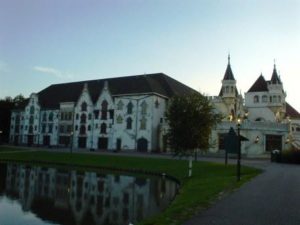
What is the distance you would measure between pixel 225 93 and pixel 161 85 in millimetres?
13727

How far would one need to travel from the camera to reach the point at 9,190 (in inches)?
1088

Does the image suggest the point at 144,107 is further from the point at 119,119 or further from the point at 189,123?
the point at 189,123

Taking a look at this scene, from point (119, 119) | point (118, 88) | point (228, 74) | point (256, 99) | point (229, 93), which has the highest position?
point (228, 74)

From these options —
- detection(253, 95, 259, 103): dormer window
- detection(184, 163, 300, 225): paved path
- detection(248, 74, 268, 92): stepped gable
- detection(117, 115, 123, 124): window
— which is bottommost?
detection(184, 163, 300, 225): paved path

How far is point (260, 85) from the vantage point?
88.6 meters

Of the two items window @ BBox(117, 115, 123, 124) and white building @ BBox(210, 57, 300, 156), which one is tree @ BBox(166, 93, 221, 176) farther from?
window @ BBox(117, 115, 123, 124)

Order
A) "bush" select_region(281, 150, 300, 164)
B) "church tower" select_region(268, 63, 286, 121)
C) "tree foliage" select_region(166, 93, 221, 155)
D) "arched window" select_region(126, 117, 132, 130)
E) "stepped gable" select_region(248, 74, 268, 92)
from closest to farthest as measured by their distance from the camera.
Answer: "tree foliage" select_region(166, 93, 221, 155) < "bush" select_region(281, 150, 300, 164) < "arched window" select_region(126, 117, 132, 130) < "church tower" select_region(268, 63, 286, 121) < "stepped gable" select_region(248, 74, 268, 92)

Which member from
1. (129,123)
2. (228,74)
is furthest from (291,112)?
(129,123)

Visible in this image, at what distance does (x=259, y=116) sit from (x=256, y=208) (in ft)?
238

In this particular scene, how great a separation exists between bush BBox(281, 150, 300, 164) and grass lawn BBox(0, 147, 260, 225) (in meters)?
11.2

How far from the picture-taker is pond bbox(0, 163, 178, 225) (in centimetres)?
1909

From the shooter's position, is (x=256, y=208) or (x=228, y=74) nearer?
(x=256, y=208)

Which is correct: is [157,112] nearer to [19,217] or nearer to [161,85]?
[161,85]

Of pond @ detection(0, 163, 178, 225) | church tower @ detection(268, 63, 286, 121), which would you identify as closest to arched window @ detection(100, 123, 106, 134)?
church tower @ detection(268, 63, 286, 121)
